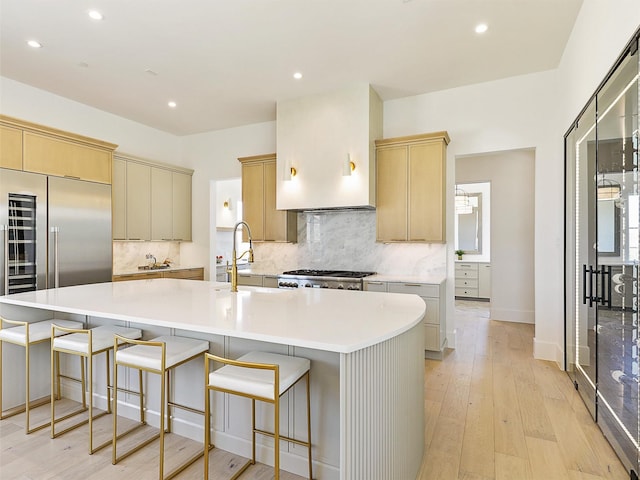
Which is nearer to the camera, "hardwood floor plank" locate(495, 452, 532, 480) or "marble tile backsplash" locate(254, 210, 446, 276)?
"hardwood floor plank" locate(495, 452, 532, 480)

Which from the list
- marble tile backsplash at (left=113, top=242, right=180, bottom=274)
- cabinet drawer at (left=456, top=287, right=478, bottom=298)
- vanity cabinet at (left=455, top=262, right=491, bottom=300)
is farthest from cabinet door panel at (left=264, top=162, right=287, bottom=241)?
cabinet drawer at (left=456, top=287, right=478, bottom=298)

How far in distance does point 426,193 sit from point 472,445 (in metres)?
2.67

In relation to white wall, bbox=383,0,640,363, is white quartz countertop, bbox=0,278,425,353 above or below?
below

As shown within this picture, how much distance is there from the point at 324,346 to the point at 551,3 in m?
3.26

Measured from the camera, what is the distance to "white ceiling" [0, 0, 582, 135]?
9.29 feet

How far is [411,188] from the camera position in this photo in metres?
4.23

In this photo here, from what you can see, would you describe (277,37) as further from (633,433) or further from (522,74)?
(633,433)

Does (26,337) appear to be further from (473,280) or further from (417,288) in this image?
(473,280)

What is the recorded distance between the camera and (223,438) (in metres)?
2.21

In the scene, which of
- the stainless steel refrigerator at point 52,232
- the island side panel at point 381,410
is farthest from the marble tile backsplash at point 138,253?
the island side panel at point 381,410

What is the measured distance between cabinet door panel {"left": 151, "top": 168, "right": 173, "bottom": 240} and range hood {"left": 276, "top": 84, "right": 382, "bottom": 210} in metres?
2.13

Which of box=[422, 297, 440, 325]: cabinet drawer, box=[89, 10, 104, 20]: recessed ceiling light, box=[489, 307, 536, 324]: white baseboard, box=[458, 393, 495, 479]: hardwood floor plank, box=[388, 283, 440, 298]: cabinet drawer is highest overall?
box=[89, 10, 104, 20]: recessed ceiling light

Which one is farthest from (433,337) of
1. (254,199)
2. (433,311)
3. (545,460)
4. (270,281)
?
(254,199)

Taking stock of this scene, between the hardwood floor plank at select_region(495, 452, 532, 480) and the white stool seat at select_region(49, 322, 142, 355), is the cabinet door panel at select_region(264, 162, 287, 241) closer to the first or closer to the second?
the white stool seat at select_region(49, 322, 142, 355)
